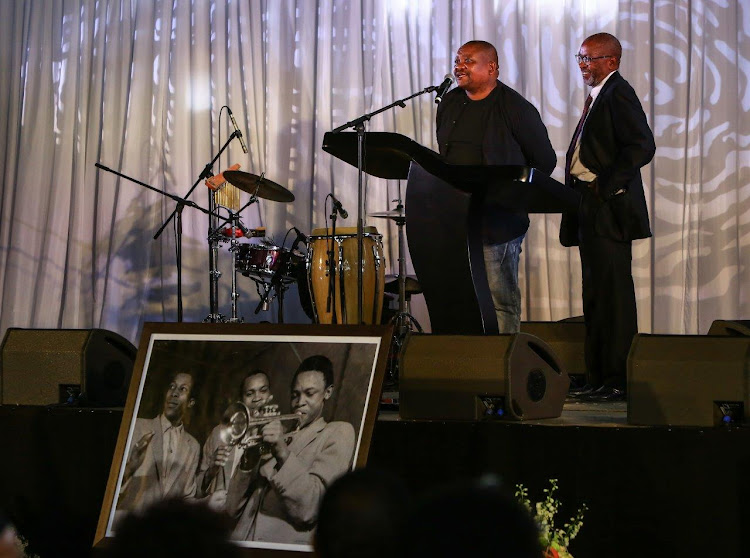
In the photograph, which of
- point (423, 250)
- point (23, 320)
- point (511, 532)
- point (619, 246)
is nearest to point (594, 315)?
point (619, 246)

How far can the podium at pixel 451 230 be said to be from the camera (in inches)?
143

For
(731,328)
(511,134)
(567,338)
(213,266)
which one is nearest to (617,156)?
(511,134)

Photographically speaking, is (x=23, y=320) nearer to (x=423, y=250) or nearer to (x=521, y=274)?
(x=521, y=274)

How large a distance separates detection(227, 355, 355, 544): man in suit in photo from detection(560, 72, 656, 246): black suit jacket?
216 cm

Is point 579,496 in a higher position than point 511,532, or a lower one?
lower

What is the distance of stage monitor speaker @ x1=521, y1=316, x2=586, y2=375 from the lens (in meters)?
4.70

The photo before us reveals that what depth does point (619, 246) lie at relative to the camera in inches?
160

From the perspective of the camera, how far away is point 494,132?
4215 mm

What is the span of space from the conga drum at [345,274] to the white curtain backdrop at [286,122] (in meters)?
0.72

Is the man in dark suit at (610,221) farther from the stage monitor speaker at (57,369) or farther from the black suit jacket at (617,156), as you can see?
the stage monitor speaker at (57,369)

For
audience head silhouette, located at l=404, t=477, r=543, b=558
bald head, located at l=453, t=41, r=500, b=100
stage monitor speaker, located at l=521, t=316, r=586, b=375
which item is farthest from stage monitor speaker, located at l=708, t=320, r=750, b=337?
audience head silhouette, located at l=404, t=477, r=543, b=558

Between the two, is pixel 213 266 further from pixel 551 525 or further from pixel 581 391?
pixel 551 525

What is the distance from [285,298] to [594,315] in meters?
3.39

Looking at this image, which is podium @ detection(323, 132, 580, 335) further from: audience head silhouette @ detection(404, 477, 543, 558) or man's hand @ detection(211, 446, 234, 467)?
audience head silhouette @ detection(404, 477, 543, 558)
